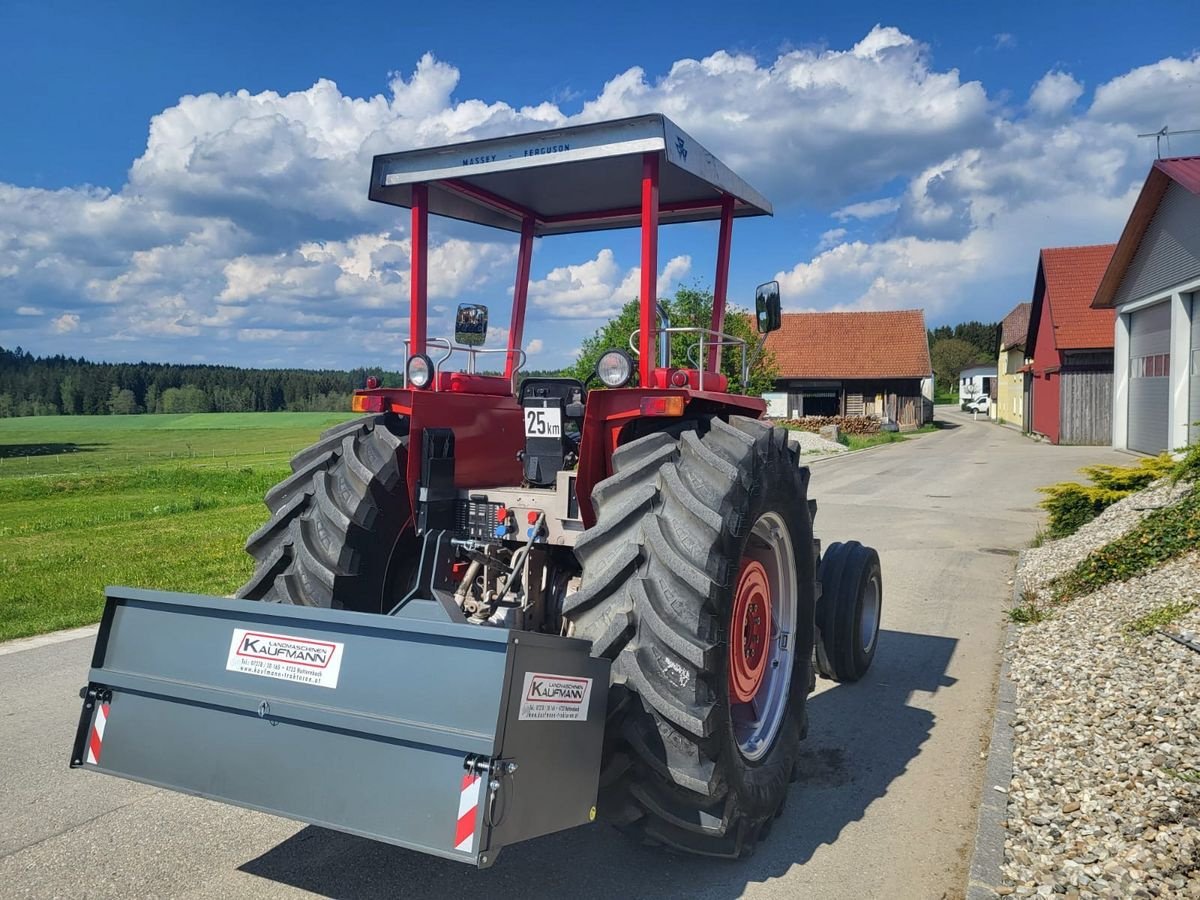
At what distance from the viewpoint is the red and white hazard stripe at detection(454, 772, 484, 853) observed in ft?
8.72

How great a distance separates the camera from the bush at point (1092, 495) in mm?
11617

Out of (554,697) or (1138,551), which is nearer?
(554,697)

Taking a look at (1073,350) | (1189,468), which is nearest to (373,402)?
(1189,468)

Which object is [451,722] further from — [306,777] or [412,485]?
[412,485]

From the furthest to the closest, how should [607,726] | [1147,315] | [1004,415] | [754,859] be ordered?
[1004,415] < [1147,315] < [754,859] < [607,726]

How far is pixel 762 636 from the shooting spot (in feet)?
14.1

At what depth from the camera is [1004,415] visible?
54594 millimetres

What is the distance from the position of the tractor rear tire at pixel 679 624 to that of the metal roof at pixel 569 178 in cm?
123

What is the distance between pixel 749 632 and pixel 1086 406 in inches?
1247

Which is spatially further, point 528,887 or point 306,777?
point 528,887

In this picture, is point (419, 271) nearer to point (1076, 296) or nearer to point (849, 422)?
point (1076, 296)

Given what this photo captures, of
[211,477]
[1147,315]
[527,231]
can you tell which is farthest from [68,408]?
[527,231]

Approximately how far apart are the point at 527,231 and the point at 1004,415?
54568mm

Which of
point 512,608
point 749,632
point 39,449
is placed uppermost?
point 512,608
